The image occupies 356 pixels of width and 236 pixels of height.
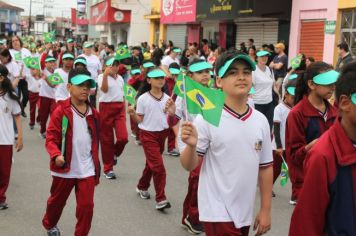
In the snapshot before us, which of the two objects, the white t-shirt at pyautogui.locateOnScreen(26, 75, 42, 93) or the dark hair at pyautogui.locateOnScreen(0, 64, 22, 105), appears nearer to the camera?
the dark hair at pyautogui.locateOnScreen(0, 64, 22, 105)

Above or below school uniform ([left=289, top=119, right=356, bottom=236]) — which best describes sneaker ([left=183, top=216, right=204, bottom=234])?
below

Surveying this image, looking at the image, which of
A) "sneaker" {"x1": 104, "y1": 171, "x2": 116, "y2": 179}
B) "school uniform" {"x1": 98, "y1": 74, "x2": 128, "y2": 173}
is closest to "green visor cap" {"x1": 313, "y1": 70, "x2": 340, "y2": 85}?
"school uniform" {"x1": 98, "y1": 74, "x2": 128, "y2": 173}

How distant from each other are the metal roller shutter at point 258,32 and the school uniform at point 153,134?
12864 mm

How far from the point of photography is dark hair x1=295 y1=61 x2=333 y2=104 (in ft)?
14.6

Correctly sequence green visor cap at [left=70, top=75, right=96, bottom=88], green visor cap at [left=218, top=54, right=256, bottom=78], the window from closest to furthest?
green visor cap at [left=218, top=54, right=256, bottom=78], green visor cap at [left=70, top=75, right=96, bottom=88], the window

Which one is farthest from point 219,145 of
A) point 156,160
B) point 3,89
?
point 3,89

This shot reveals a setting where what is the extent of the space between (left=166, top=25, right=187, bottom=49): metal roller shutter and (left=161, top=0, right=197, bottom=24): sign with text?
101cm

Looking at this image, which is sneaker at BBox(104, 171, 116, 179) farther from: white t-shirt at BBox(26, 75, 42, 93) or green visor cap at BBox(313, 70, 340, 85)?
white t-shirt at BBox(26, 75, 42, 93)

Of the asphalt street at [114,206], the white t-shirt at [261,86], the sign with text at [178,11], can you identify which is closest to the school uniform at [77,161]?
the asphalt street at [114,206]

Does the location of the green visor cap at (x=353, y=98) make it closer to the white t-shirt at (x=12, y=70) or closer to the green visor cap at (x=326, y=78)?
the green visor cap at (x=326, y=78)

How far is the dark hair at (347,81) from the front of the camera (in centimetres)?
247

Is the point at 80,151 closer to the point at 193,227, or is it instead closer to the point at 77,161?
the point at 77,161

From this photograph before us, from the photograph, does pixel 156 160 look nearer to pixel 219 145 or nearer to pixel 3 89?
pixel 3 89

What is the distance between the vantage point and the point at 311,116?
14.7ft
